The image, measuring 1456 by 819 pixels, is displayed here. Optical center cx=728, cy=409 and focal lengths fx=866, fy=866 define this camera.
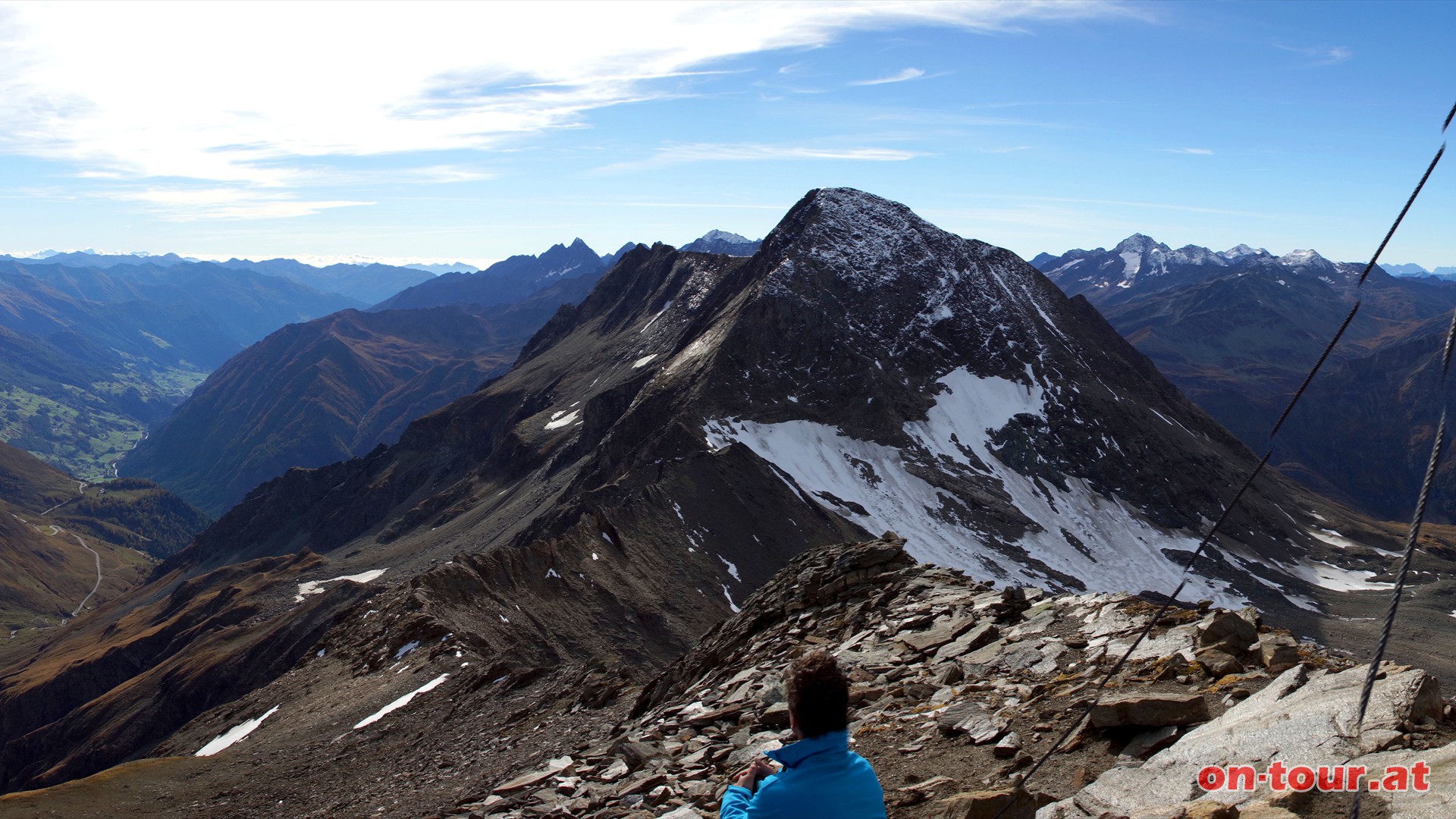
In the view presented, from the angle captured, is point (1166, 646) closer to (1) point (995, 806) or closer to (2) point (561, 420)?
(1) point (995, 806)

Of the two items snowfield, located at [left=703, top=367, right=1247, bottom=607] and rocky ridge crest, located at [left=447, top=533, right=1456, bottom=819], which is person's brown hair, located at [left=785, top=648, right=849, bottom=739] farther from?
snowfield, located at [left=703, top=367, right=1247, bottom=607]

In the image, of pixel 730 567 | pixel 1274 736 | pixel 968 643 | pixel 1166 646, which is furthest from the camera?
pixel 730 567

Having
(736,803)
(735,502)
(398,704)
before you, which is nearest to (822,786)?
(736,803)

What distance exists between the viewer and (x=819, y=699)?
670 centimetres

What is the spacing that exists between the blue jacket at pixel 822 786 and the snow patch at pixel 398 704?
92.1 feet

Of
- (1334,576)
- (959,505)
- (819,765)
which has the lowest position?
(1334,576)

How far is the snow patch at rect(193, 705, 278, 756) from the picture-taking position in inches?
1486

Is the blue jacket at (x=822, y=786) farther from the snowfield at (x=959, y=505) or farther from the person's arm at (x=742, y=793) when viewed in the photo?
the snowfield at (x=959, y=505)

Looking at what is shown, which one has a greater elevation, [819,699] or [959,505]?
[819,699]

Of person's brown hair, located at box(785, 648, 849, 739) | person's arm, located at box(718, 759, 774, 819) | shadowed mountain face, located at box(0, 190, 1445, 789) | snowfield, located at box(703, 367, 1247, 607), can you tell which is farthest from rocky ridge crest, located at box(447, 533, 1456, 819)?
snowfield, located at box(703, 367, 1247, 607)

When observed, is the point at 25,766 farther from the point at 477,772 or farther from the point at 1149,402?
the point at 1149,402

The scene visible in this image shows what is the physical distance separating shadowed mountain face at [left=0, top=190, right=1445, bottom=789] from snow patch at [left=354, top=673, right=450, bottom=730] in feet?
2.88

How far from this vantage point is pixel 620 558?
5553 centimetres

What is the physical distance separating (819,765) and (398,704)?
29398 mm
